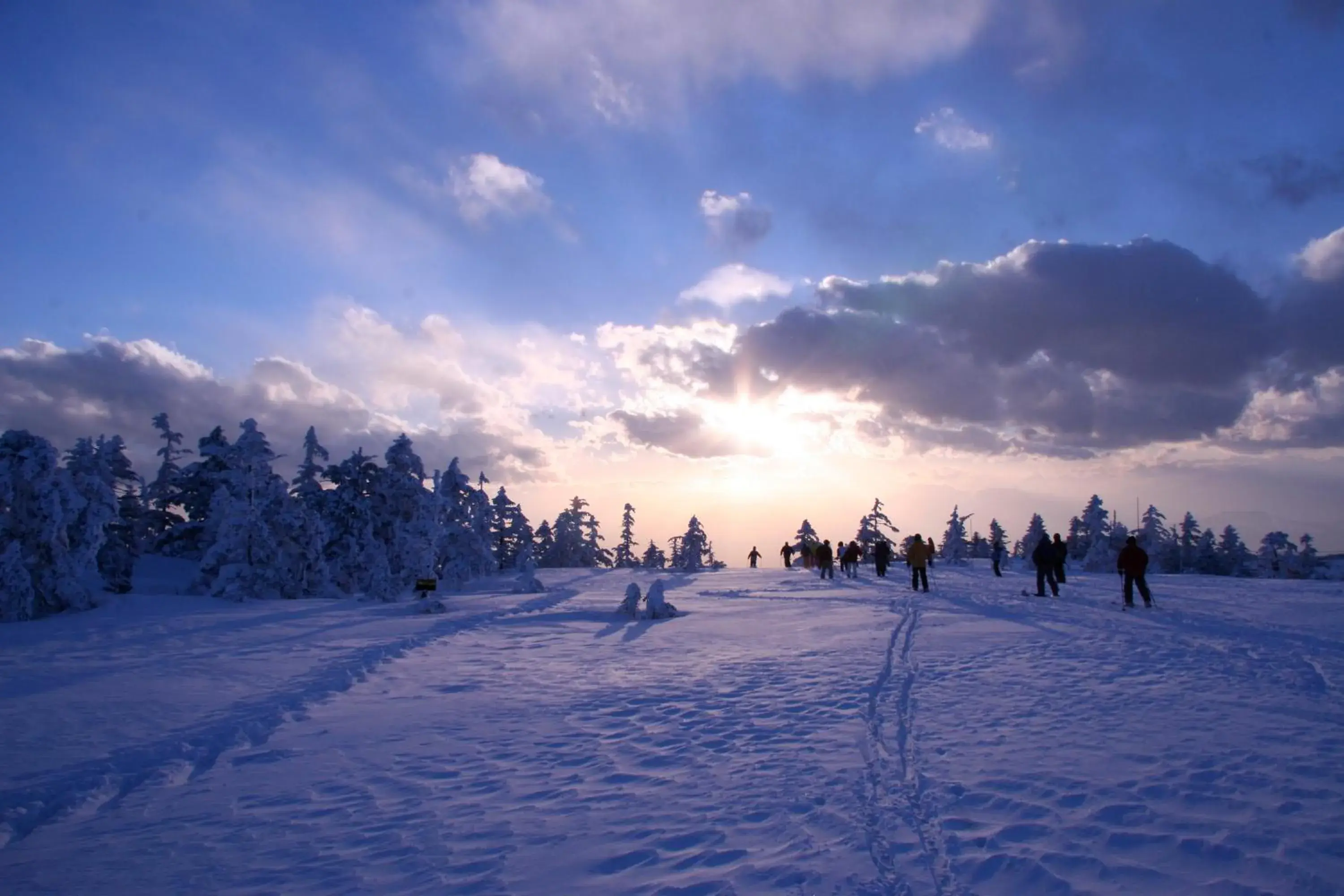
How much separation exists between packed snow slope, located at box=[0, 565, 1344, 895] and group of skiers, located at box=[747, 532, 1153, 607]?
252 centimetres

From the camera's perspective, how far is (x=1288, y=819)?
19.6ft

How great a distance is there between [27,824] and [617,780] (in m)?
6.24

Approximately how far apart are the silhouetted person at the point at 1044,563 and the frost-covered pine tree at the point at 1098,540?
38861 millimetres

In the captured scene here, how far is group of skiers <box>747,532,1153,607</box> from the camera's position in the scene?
778 inches

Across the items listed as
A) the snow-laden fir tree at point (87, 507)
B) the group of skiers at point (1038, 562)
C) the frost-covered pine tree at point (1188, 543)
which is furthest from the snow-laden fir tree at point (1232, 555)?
the snow-laden fir tree at point (87, 507)

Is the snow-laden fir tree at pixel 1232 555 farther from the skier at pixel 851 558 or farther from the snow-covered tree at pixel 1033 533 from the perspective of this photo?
the skier at pixel 851 558

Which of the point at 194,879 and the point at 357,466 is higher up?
the point at 357,466

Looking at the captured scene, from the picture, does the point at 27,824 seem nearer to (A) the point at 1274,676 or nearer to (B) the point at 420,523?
(A) the point at 1274,676

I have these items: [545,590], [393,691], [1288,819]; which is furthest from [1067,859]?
[545,590]

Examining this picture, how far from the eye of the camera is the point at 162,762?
903 cm

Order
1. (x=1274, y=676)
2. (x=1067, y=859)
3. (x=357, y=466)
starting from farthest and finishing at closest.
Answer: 1. (x=357, y=466)
2. (x=1274, y=676)
3. (x=1067, y=859)

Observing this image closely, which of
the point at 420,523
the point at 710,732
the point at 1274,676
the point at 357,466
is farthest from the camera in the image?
the point at 357,466

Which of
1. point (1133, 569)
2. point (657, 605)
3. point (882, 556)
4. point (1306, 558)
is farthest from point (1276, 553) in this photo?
point (657, 605)

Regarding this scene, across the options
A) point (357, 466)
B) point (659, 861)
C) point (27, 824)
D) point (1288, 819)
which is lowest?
point (27, 824)
